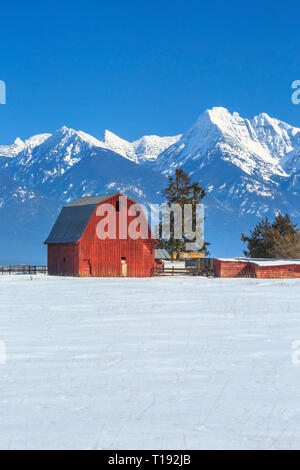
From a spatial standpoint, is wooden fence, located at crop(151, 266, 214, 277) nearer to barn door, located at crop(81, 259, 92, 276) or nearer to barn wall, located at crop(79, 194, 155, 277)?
barn wall, located at crop(79, 194, 155, 277)

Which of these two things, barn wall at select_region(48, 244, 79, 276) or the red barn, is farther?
barn wall at select_region(48, 244, 79, 276)

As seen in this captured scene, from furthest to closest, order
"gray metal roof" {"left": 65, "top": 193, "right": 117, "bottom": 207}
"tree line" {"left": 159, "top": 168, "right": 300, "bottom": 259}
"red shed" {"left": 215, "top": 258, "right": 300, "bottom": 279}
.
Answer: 1. "tree line" {"left": 159, "top": 168, "right": 300, "bottom": 259}
2. "gray metal roof" {"left": 65, "top": 193, "right": 117, "bottom": 207}
3. "red shed" {"left": 215, "top": 258, "right": 300, "bottom": 279}

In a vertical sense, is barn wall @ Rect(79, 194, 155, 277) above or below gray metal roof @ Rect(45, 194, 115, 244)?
below

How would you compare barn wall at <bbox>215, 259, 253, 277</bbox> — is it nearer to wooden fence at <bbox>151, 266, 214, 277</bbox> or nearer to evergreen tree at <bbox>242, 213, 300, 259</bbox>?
wooden fence at <bbox>151, 266, 214, 277</bbox>

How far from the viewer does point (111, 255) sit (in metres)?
51.3

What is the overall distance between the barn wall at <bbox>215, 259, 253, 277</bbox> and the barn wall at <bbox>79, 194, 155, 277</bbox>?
6800 mm

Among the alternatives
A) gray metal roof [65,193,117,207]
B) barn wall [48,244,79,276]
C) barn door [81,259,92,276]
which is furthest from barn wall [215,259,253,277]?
barn wall [48,244,79,276]

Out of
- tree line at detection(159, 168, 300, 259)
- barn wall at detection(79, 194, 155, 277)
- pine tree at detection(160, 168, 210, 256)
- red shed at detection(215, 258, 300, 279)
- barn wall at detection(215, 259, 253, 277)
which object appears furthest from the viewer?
pine tree at detection(160, 168, 210, 256)

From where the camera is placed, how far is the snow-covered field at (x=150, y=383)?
632 centimetres

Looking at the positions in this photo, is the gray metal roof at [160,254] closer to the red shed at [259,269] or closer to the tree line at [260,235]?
the tree line at [260,235]

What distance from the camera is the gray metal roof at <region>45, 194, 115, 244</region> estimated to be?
167 ft

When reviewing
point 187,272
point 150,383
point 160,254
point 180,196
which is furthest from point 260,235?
point 150,383

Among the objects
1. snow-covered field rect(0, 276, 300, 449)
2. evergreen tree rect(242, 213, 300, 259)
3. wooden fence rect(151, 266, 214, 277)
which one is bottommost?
snow-covered field rect(0, 276, 300, 449)
